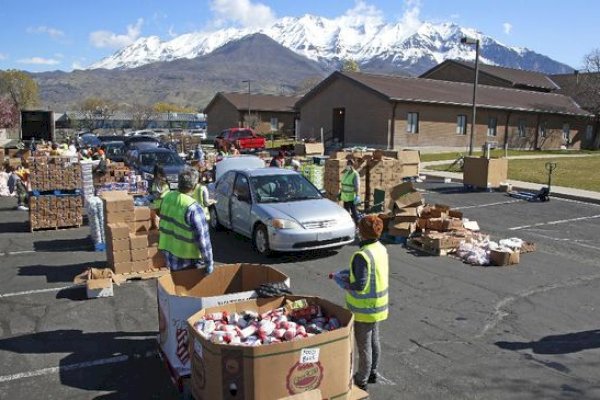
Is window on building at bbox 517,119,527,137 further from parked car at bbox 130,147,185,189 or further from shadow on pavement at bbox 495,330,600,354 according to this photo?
shadow on pavement at bbox 495,330,600,354

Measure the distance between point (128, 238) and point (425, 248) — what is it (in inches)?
231

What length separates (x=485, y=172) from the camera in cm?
1989

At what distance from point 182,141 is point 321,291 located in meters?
35.4

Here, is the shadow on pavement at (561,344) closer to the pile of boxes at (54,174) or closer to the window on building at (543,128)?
the pile of boxes at (54,174)

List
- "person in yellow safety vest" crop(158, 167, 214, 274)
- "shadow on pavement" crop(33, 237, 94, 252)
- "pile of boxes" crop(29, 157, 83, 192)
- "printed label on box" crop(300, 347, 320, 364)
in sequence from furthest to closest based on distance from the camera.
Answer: "pile of boxes" crop(29, 157, 83, 192) < "shadow on pavement" crop(33, 237, 94, 252) < "person in yellow safety vest" crop(158, 167, 214, 274) < "printed label on box" crop(300, 347, 320, 364)

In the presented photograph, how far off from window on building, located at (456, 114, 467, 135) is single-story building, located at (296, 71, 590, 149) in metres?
0.07

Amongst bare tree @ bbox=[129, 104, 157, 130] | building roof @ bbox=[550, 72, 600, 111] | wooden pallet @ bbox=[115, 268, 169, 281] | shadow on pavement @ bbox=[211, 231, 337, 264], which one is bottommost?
shadow on pavement @ bbox=[211, 231, 337, 264]

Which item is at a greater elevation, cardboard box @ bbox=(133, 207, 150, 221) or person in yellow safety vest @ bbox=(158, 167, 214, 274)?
person in yellow safety vest @ bbox=(158, 167, 214, 274)

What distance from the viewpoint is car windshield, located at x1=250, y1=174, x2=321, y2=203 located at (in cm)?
1086

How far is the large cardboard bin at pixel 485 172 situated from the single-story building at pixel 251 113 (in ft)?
132

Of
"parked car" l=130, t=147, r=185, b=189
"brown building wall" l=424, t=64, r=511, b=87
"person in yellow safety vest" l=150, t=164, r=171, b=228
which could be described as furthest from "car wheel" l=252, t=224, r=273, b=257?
"brown building wall" l=424, t=64, r=511, b=87

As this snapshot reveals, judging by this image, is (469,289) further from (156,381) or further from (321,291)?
(156,381)

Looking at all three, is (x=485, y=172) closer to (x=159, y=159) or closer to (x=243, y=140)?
(x=159, y=159)

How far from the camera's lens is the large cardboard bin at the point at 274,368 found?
377cm
